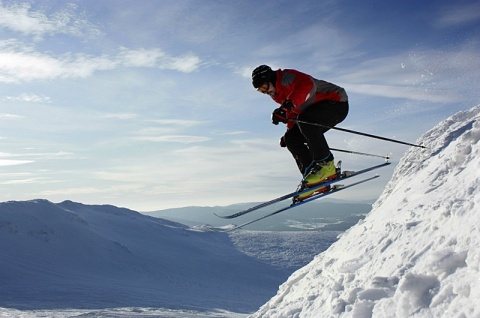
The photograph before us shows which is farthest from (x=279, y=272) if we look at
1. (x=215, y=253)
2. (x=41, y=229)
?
(x=41, y=229)

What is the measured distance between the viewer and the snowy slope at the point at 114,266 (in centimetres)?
4741

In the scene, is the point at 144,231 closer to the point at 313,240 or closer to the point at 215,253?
the point at 215,253

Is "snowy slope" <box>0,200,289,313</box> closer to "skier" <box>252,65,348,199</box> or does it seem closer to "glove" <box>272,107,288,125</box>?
"skier" <box>252,65,348,199</box>

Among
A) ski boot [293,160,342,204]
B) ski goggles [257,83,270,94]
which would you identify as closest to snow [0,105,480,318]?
ski boot [293,160,342,204]

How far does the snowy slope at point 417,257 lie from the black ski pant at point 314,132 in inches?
57.9

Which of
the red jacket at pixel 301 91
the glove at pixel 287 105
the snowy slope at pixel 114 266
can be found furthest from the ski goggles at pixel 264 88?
the snowy slope at pixel 114 266

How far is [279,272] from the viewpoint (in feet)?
236

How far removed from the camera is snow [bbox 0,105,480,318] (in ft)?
10.6

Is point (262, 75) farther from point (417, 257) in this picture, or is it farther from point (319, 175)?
point (417, 257)

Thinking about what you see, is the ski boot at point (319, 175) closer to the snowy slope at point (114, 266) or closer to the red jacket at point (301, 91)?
the red jacket at point (301, 91)

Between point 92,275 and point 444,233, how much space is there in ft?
215

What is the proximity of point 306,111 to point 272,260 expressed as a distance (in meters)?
76.2

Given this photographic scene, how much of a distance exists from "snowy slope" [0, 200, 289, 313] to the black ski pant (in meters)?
39.3

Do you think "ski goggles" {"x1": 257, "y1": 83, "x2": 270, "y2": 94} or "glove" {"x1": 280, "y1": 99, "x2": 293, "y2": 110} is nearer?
"ski goggles" {"x1": 257, "y1": 83, "x2": 270, "y2": 94}
